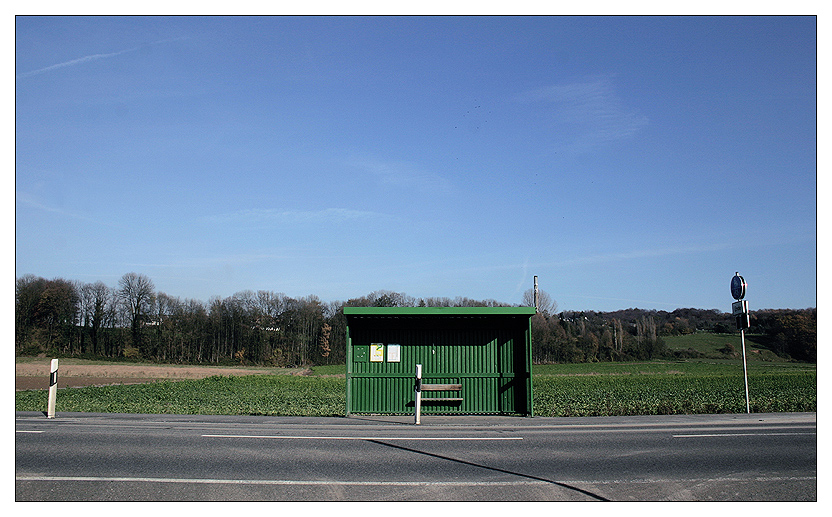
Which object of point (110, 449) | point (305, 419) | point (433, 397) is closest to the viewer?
point (110, 449)

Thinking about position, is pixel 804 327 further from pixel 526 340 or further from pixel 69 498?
pixel 69 498

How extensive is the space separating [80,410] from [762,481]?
1753 centimetres

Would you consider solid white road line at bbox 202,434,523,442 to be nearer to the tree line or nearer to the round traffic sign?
the round traffic sign

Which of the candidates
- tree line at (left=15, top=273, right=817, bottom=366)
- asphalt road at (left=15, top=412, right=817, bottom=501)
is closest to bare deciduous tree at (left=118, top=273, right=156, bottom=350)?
tree line at (left=15, top=273, right=817, bottom=366)

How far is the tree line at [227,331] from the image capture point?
248 ft

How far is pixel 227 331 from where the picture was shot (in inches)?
3418

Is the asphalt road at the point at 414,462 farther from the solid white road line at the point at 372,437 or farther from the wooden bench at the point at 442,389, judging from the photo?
the wooden bench at the point at 442,389

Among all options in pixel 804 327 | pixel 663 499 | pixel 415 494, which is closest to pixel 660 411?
pixel 663 499

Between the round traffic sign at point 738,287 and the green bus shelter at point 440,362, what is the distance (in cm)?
631

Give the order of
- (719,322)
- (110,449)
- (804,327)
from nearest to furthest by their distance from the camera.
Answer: (110,449)
(804,327)
(719,322)

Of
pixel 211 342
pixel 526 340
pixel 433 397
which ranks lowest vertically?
pixel 211 342

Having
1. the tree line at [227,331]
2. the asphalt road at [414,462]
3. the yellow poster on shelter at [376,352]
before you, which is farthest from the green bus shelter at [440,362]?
the tree line at [227,331]

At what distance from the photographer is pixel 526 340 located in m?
15.2

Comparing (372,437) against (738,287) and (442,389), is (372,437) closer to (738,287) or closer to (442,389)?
(442,389)
